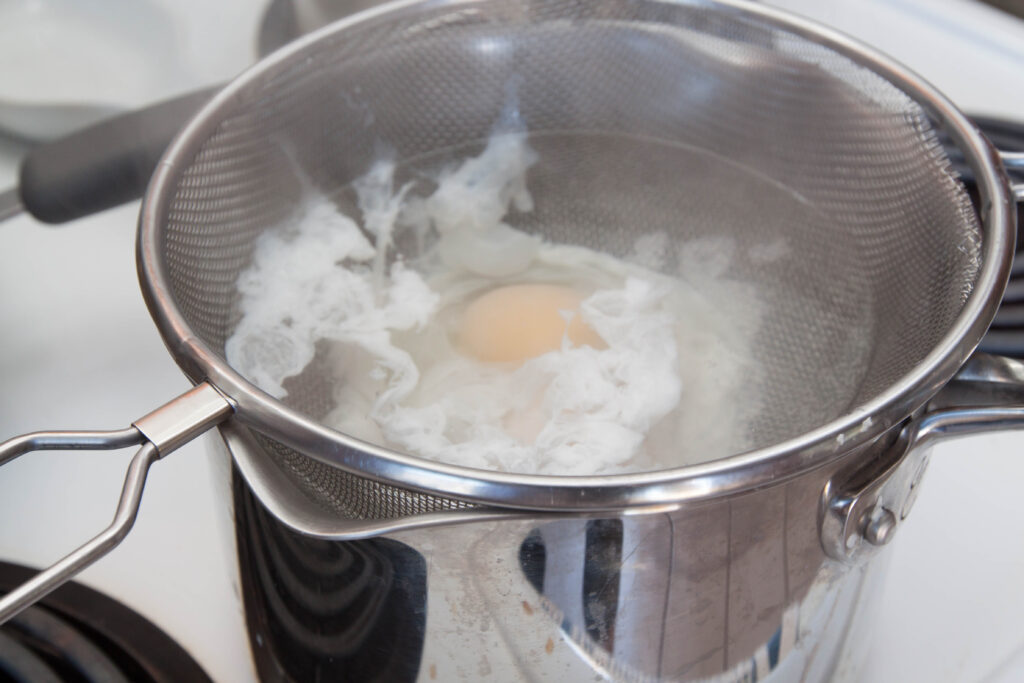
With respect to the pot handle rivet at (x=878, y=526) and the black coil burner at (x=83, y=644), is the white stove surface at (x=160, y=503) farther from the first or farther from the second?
the pot handle rivet at (x=878, y=526)

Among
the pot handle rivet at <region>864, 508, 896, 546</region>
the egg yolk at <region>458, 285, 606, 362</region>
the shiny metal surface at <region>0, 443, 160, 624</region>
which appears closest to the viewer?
the shiny metal surface at <region>0, 443, 160, 624</region>

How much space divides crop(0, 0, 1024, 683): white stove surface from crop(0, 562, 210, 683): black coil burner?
0.03m

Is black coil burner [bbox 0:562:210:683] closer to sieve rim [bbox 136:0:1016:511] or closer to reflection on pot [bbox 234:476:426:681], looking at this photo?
reflection on pot [bbox 234:476:426:681]

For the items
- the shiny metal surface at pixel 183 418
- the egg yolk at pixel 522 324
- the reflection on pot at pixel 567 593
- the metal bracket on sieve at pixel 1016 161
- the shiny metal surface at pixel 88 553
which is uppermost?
the metal bracket on sieve at pixel 1016 161

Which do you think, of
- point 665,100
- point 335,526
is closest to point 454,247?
point 665,100

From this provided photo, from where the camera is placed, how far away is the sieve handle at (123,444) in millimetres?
343

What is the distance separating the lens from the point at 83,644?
57 cm

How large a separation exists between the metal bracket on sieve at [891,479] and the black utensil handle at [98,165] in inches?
23.6

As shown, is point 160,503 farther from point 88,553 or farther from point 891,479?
point 891,479

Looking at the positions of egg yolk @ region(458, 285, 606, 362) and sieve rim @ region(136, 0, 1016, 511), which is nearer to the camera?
sieve rim @ region(136, 0, 1016, 511)

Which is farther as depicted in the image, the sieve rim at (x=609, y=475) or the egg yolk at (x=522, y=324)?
the egg yolk at (x=522, y=324)

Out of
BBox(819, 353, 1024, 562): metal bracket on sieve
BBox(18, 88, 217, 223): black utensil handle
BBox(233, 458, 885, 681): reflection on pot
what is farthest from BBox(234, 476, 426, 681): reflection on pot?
BBox(18, 88, 217, 223): black utensil handle

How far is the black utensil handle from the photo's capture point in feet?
2.51

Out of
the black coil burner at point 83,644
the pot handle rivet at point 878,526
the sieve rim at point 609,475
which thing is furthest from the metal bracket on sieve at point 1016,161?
the black coil burner at point 83,644
